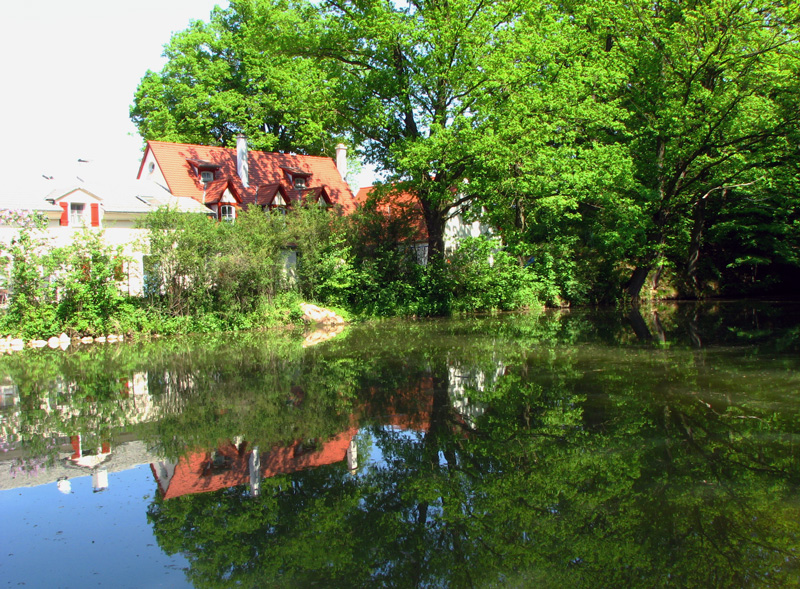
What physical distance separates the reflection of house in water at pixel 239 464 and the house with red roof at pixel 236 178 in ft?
70.6

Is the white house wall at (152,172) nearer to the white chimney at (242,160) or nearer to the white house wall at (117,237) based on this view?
the white chimney at (242,160)

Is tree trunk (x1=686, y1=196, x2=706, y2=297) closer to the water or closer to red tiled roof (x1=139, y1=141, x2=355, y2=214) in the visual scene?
red tiled roof (x1=139, y1=141, x2=355, y2=214)

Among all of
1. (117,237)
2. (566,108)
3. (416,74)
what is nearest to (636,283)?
(566,108)

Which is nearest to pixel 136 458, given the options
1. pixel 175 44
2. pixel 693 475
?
pixel 693 475

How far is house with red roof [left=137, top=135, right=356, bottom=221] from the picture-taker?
1208 inches

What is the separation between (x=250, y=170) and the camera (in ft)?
110

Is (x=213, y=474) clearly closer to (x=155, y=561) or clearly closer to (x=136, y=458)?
(x=136, y=458)

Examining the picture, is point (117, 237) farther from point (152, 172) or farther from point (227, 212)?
point (152, 172)

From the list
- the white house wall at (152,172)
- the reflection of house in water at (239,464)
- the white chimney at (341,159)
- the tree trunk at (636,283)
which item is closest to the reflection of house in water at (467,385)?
the reflection of house in water at (239,464)

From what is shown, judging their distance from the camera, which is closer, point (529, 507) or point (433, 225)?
point (529, 507)

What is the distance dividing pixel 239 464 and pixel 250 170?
28.1 meters

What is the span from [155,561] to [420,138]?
21.3 m

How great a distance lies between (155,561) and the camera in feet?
17.7

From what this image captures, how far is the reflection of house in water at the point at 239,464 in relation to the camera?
709 cm
